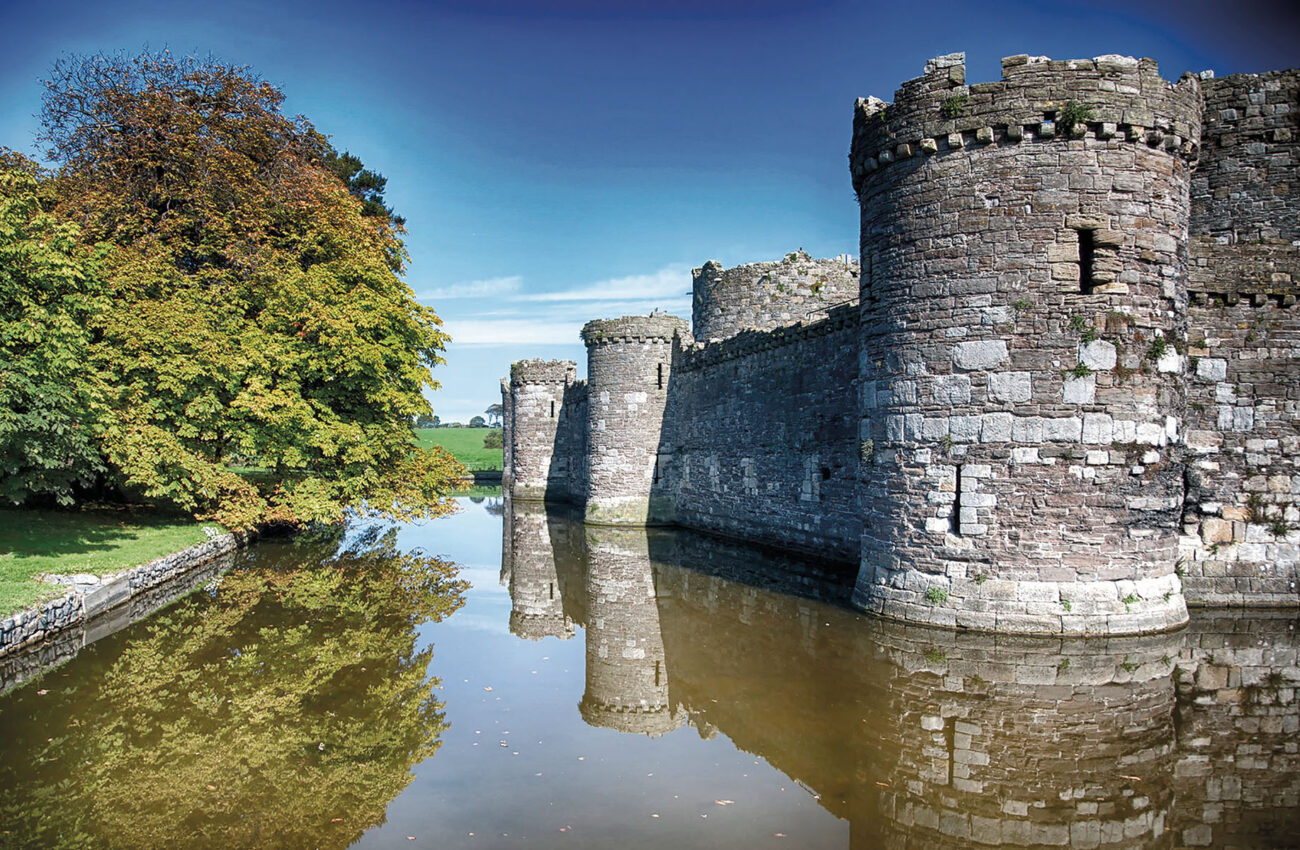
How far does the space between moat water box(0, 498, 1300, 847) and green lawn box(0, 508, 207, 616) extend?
4.63 ft

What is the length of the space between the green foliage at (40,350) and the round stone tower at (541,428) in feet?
66.2

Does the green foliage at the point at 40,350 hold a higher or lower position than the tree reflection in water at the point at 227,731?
higher

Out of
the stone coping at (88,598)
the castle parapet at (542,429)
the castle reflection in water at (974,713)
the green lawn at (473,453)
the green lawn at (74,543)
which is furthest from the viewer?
the green lawn at (473,453)

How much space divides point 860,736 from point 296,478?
15.9 m

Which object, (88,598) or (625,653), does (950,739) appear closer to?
(625,653)

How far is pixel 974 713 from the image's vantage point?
277 inches

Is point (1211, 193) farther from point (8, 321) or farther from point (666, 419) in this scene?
point (8, 321)

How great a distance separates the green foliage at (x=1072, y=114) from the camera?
31.0 ft

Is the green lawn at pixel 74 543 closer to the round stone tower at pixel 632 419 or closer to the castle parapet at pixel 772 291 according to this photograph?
the round stone tower at pixel 632 419

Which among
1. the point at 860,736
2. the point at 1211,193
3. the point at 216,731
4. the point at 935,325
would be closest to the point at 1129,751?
the point at 860,736

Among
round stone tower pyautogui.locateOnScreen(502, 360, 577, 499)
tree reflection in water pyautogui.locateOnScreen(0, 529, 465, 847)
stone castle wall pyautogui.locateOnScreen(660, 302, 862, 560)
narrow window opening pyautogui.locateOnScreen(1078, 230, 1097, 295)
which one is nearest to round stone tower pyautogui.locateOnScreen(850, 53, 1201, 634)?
narrow window opening pyautogui.locateOnScreen(1078, 230, 1097, 295)

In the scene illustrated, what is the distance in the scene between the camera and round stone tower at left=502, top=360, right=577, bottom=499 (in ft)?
108

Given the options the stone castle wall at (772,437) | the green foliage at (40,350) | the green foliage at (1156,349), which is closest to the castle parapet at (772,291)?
the stone castle wall at (772,437)

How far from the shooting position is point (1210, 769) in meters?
5.78
